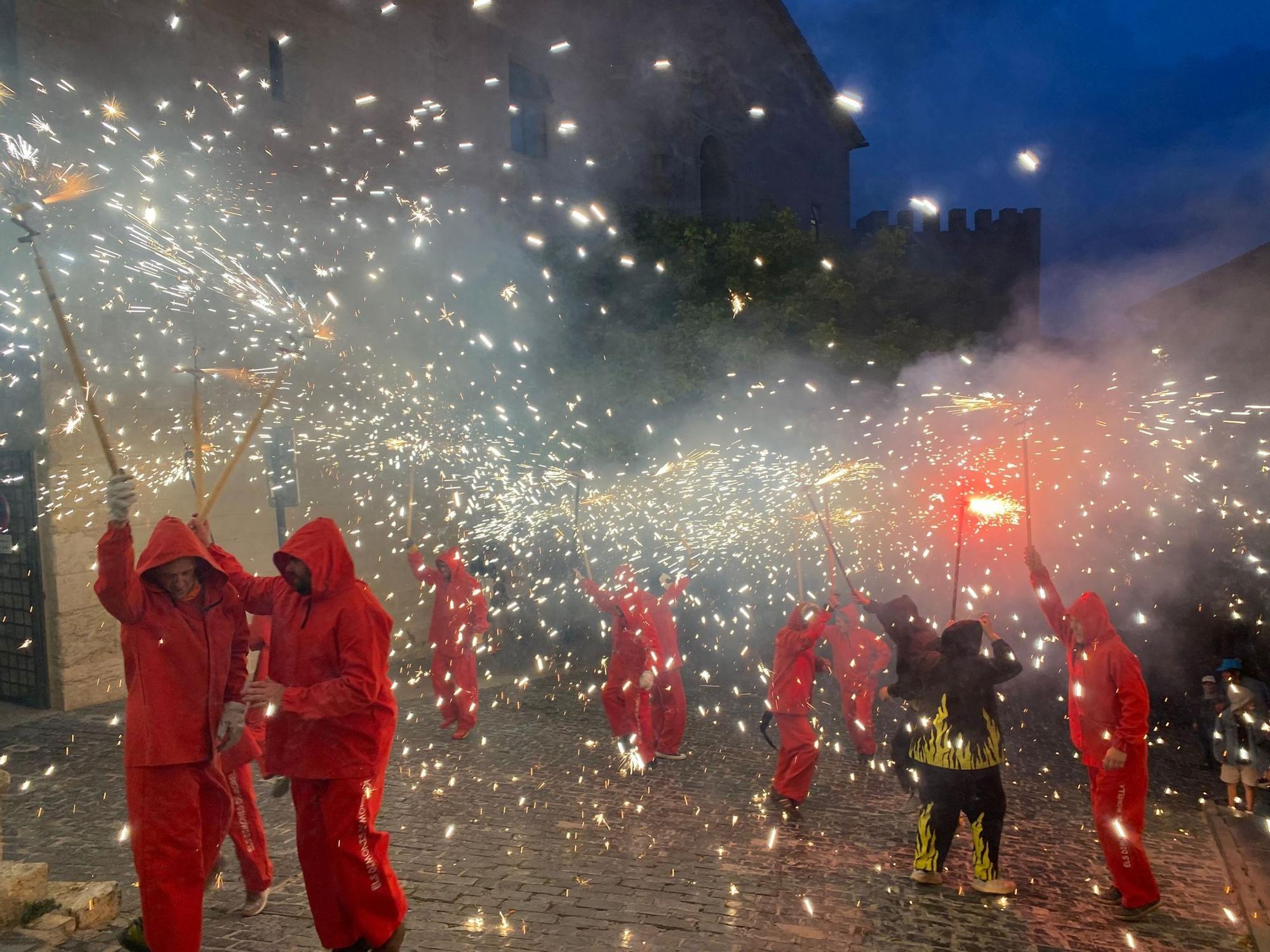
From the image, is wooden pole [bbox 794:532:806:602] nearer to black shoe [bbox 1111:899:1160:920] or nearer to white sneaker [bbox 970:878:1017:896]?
white sneaker [bbox 970:878:1017:896]

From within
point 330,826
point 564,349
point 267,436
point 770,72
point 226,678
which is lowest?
point 330,826

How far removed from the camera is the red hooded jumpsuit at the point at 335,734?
3848 mm

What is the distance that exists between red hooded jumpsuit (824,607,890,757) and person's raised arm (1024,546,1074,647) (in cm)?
259

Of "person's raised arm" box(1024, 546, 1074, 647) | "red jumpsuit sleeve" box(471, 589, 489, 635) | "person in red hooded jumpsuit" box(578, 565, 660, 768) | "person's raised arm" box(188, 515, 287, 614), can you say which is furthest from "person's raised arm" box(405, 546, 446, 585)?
"person's raised arm" box(1024, 546, 1074, 647)

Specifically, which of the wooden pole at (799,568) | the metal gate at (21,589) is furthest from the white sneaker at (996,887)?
the metal gate at (21,589)

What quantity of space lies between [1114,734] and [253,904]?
4421mm

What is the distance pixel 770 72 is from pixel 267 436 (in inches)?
685

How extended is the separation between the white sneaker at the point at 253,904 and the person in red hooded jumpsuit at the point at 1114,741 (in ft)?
13.8

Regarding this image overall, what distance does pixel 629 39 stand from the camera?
59.8 feet

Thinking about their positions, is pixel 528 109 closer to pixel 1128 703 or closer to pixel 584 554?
pixel 584 554

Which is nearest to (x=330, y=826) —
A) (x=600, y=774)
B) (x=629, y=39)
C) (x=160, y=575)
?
(x=160, y=575)

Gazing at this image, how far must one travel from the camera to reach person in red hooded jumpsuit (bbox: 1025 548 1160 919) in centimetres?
496

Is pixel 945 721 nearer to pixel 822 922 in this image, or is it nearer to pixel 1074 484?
pixel 822 922

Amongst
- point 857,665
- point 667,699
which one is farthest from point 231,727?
point 857,665
